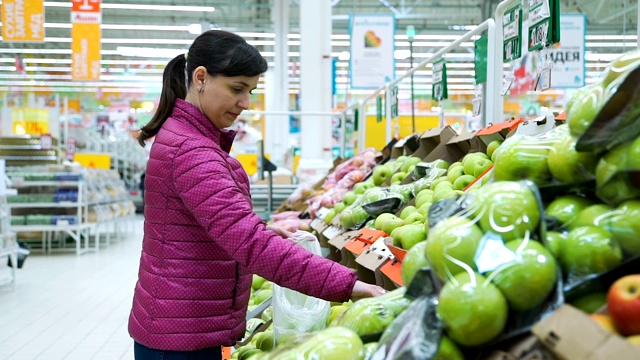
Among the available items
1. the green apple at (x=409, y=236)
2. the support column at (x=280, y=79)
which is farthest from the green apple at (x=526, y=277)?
the support column at (x=280, y=79)

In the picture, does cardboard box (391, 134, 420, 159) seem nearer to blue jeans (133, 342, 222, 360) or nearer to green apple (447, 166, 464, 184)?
green apple (447, 166, 464, 184)

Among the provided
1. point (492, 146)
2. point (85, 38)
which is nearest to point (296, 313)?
point (492, 146)

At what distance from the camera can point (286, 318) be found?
84.4 inches

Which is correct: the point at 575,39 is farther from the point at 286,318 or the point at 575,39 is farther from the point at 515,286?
the point at 515,286

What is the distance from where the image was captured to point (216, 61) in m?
1.81

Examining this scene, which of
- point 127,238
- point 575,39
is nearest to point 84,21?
point 127,238

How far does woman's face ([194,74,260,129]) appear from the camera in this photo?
6.03 ft

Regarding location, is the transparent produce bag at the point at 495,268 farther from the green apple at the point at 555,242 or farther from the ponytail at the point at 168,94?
the ponytail at the point at 168,94

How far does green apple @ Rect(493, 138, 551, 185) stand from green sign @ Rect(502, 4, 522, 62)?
65.1 inches

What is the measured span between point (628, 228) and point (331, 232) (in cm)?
256

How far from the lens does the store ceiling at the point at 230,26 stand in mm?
17141

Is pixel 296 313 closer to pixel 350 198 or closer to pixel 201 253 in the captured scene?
pixel 201 253

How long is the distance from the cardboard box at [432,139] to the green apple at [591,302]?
2409 mm

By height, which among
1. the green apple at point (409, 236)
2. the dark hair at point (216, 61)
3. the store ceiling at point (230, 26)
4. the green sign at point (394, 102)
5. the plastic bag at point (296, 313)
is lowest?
the plastic bag at point (296, 313)
